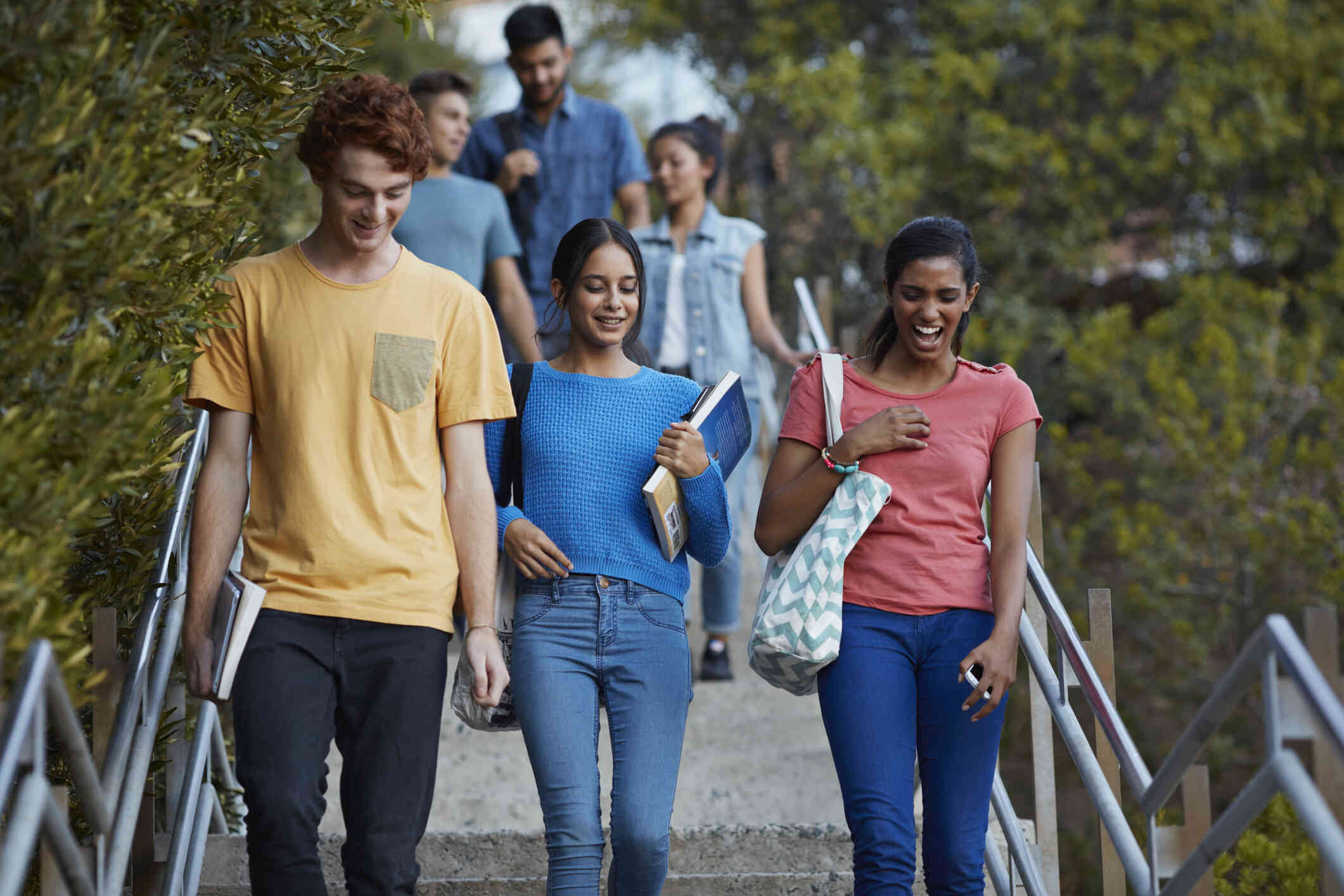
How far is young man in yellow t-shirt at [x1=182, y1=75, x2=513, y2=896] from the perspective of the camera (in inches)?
101

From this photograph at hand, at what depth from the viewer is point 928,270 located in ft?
9.90

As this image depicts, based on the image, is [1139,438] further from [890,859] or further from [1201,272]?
[890,859]

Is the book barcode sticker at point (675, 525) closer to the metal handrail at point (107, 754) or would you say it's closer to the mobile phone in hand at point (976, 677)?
the mobile phone in hand at point (976, 677)

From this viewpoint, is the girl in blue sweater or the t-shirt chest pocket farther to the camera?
the girl in blue sweater

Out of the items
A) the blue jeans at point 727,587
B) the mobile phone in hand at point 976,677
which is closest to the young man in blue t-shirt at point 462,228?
the blue jeans at point 727,587

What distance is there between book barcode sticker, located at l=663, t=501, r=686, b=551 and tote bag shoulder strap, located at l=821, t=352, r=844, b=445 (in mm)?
356

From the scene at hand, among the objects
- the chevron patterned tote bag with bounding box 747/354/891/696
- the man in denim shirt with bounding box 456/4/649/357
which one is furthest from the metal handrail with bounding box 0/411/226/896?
the man in denim shirt with bounding box 456/4/649/357

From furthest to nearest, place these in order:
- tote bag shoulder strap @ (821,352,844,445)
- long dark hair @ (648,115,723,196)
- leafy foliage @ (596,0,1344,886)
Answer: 1. leafy foliage @ (596,0,1344,886)
2. long dark hair @ (648,115,723,196)
3. tote bag shoulder strap @ (821,352,844,445)

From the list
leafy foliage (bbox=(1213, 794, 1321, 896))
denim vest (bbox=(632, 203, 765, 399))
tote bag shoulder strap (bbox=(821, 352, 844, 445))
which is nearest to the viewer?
tote bag shoulder strap (bbox=(821, 352, 844, 445))

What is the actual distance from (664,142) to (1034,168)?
4.82 metres

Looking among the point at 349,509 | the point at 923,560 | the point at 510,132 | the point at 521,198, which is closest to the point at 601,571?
the point at 349,509

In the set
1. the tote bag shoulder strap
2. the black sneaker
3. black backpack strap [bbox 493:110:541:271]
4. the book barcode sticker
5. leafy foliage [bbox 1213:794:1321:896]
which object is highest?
black backpack strap [bbox 493:110:541:271]

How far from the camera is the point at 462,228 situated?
15.9ft

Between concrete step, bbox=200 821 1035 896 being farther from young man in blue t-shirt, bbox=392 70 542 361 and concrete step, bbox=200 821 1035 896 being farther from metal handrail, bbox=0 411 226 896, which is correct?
young man in blue t-shirt, bbox=392 70 542 361
